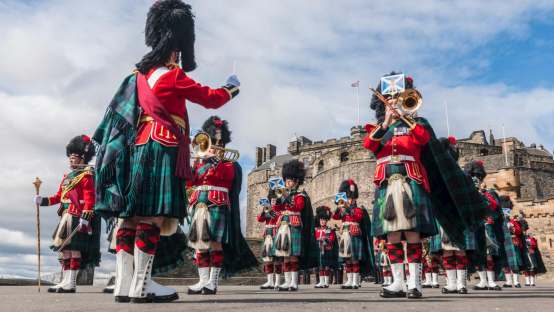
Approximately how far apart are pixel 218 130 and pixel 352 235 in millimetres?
6107

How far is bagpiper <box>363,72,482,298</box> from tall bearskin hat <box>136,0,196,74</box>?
2.19m

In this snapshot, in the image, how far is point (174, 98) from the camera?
4.66 meters

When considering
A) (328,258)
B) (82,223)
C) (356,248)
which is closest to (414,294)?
(82,223)

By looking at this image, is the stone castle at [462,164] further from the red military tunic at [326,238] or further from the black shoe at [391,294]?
the black shoe at [391,294]

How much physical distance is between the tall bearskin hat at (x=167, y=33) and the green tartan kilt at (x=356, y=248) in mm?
9126

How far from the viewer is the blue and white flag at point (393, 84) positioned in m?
6.05

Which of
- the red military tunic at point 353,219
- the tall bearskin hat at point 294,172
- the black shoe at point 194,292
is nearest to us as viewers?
the black shoe at point 194,292

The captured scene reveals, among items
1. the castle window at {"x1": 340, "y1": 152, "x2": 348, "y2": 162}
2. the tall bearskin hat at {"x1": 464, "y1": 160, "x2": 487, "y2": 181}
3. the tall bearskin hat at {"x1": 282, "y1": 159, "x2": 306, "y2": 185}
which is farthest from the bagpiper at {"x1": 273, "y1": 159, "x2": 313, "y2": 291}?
the castle window at {"x1": 340, "y1": 152, "x2": 348, "y2": 162}

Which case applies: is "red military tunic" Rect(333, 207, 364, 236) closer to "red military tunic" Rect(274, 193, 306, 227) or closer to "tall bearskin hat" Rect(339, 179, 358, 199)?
"tall bearskin hat" Rect(339, 179, 358, 199)

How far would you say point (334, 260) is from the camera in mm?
16609

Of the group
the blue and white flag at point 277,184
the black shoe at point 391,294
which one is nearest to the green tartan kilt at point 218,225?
the black shoe at point 391,294

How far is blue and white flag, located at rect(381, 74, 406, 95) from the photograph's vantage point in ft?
19.9

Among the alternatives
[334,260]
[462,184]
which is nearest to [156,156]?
[462,184]

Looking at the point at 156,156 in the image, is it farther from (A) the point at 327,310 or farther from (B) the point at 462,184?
(B) the point at 462,184
